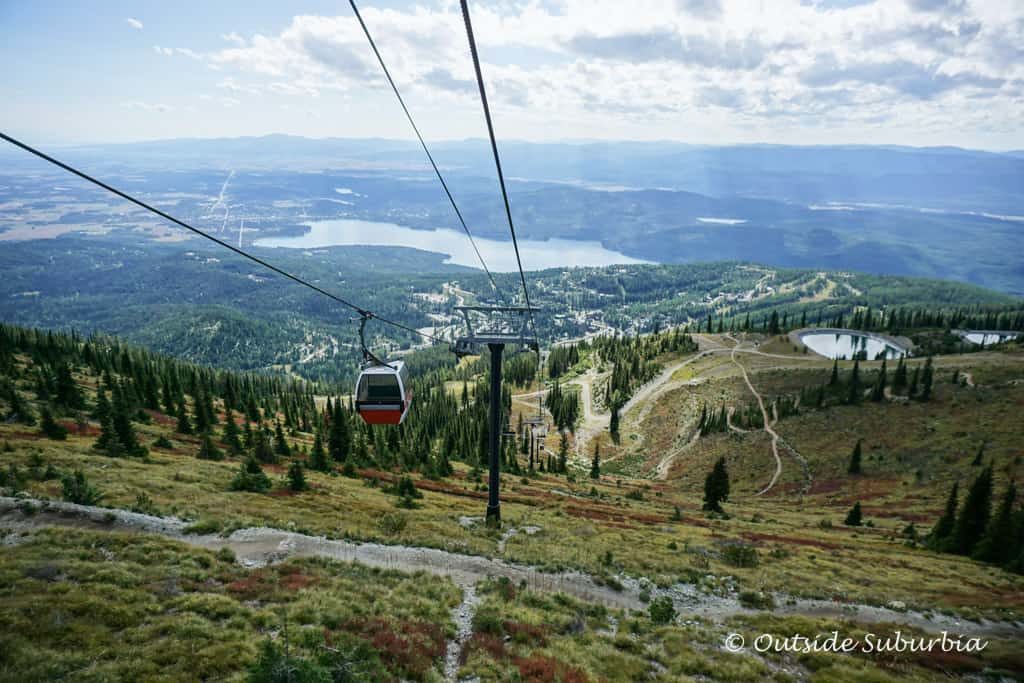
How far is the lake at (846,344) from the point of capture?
451 feet

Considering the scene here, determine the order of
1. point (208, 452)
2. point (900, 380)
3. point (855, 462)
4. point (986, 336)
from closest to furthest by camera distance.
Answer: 1. point (208, 452)
2. point (855, 462)
3. point (900, 380)
4. point (986, 336)

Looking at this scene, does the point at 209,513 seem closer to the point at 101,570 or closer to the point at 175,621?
the point at 101,570

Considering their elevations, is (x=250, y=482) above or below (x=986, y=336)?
above

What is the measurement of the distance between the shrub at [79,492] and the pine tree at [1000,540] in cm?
5191

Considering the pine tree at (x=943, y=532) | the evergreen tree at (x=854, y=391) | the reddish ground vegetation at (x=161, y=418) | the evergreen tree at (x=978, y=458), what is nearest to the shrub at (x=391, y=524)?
the pine tree at (x=943, y=532)

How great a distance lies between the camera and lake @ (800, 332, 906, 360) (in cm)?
13738

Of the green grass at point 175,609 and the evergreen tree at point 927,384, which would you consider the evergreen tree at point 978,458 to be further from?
the green grass at point 175,609

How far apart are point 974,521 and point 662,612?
105 ft

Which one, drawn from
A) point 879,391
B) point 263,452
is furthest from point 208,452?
point 879,391

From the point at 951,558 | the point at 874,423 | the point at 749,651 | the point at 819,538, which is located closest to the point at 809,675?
the point at 749,651

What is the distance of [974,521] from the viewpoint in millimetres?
36031

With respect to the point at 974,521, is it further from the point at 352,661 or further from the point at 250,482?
the point at 250,482

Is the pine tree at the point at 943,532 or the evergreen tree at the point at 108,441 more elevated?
the evergreen tree at the point at 108,441

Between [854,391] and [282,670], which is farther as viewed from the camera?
[854,391]
